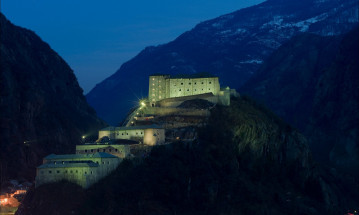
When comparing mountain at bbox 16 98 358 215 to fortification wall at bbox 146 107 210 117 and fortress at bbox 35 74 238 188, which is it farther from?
fortification wall at bbox 146 107 210 117

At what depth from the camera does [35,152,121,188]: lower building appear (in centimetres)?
14850

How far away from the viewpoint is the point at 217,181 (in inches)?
6299

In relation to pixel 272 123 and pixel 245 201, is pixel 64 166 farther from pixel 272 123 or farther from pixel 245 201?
pixel 272 123

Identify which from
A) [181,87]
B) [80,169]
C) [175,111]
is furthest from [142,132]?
[181,87]

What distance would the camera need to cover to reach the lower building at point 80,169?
148 meters

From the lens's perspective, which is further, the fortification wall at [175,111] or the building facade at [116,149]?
the fortification wall at [175,111]

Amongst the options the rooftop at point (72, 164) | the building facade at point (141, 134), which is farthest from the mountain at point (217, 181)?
the rooftop at point (72, 164)

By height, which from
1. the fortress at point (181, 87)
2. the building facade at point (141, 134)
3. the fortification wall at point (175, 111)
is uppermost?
the fortress at point (181, 87)

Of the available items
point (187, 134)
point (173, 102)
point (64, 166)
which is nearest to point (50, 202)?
point (64, 166)

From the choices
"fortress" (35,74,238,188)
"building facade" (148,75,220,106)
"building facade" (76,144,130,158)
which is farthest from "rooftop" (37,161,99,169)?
"building facade" (148,75,220,106)

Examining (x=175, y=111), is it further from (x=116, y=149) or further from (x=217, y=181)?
(x=116, y=149)

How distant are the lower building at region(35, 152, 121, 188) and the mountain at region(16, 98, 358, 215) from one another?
1264 mm

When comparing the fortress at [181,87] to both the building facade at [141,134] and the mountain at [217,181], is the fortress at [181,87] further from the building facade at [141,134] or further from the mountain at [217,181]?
the building facade at [141,134]

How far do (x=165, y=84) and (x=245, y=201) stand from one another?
143 ft
